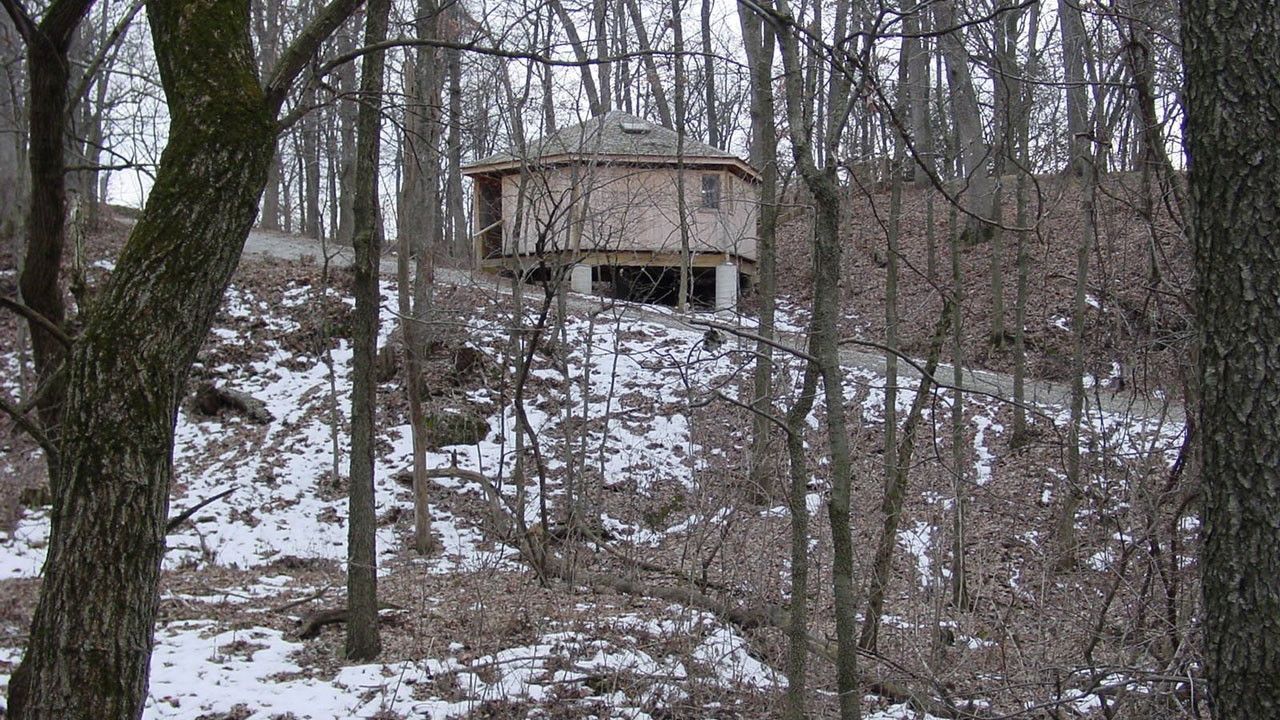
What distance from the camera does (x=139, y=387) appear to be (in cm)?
315

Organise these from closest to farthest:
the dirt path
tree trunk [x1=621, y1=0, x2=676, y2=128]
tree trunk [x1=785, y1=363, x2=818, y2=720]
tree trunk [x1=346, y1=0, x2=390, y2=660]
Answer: tree trunk [x1=785, y1=363, x2=818, y2=720]
tree trunk [x1=346, y1=0, x2=390, y2=660]
the dirt path
tree trunk [x1=621, y1=0, x2=676, y2=128]

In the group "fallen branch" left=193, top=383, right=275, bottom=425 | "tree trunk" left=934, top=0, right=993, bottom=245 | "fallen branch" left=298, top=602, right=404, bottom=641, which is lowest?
"fallen branch" left=298, top=602, right=404, bottom=641

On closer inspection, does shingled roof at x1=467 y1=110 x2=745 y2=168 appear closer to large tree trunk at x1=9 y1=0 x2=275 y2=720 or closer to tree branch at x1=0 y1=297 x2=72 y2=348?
large tree trunk at x1=9 y1=0 x2=275 y2=720

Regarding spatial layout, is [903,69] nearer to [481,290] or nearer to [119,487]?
[481,290]

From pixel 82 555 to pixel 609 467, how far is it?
38.1ft

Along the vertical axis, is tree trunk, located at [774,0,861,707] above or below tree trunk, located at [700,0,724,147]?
below

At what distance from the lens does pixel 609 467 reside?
14.6 meters

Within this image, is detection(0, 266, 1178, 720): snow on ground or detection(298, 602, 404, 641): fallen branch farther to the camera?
detection(298, 602, 404, 641): fallen branch

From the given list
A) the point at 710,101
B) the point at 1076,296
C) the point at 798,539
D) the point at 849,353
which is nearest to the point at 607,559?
the point at 798,539

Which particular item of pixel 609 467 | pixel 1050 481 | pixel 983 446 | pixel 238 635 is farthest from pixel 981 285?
pixel 238 635

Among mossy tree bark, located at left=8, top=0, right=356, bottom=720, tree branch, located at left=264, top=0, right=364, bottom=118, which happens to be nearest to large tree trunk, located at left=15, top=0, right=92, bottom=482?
mossy tree bark, located at left=8, top=0, right=356, bottom=720

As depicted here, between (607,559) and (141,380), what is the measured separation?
25.4 ft

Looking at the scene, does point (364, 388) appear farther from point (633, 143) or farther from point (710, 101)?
point (710, 101)

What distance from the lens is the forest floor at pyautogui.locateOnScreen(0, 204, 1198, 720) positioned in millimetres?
5855
